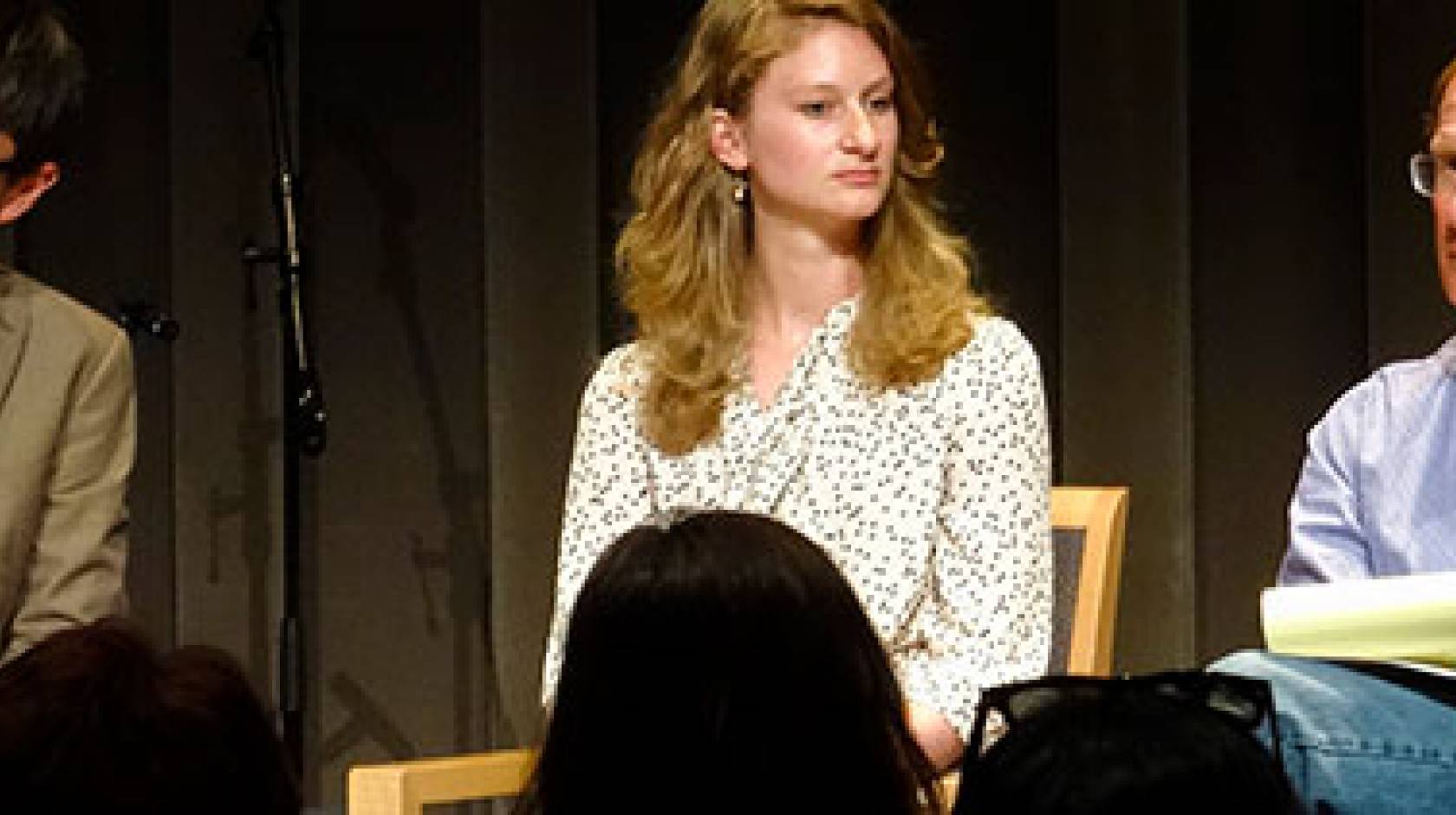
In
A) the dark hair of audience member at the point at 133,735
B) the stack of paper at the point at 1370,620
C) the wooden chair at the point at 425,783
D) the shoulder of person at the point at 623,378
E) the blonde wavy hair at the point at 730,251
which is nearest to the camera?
the dark hair of audience member at the point at 133,735

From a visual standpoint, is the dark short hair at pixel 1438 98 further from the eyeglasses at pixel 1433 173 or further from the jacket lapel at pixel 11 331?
the jacket lapel at pixel 11 331

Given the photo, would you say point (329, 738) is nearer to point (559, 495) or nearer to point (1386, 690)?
point (559, 495)

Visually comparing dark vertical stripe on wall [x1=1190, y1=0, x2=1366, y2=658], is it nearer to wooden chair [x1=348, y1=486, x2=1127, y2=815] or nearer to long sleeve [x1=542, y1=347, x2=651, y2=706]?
wooden chair [x1=348, y1=486, x2=1127, y2=815]

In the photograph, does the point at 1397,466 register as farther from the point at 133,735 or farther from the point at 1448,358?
the point at 133,735

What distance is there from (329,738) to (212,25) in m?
1.16

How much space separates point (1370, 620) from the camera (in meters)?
1.63

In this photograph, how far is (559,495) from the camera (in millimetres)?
4188

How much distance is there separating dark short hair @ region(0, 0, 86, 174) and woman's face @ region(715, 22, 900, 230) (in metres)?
0.68

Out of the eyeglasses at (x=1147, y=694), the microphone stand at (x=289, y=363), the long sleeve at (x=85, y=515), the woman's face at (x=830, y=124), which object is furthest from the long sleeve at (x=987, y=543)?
the microphone stand at (x=289, y=363)

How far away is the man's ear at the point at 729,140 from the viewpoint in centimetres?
275

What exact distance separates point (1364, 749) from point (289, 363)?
2.70m

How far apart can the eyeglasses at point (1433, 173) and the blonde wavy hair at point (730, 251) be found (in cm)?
49

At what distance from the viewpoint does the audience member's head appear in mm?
1228

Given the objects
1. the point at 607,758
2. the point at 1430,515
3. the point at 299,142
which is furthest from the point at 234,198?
the point at 607,758
